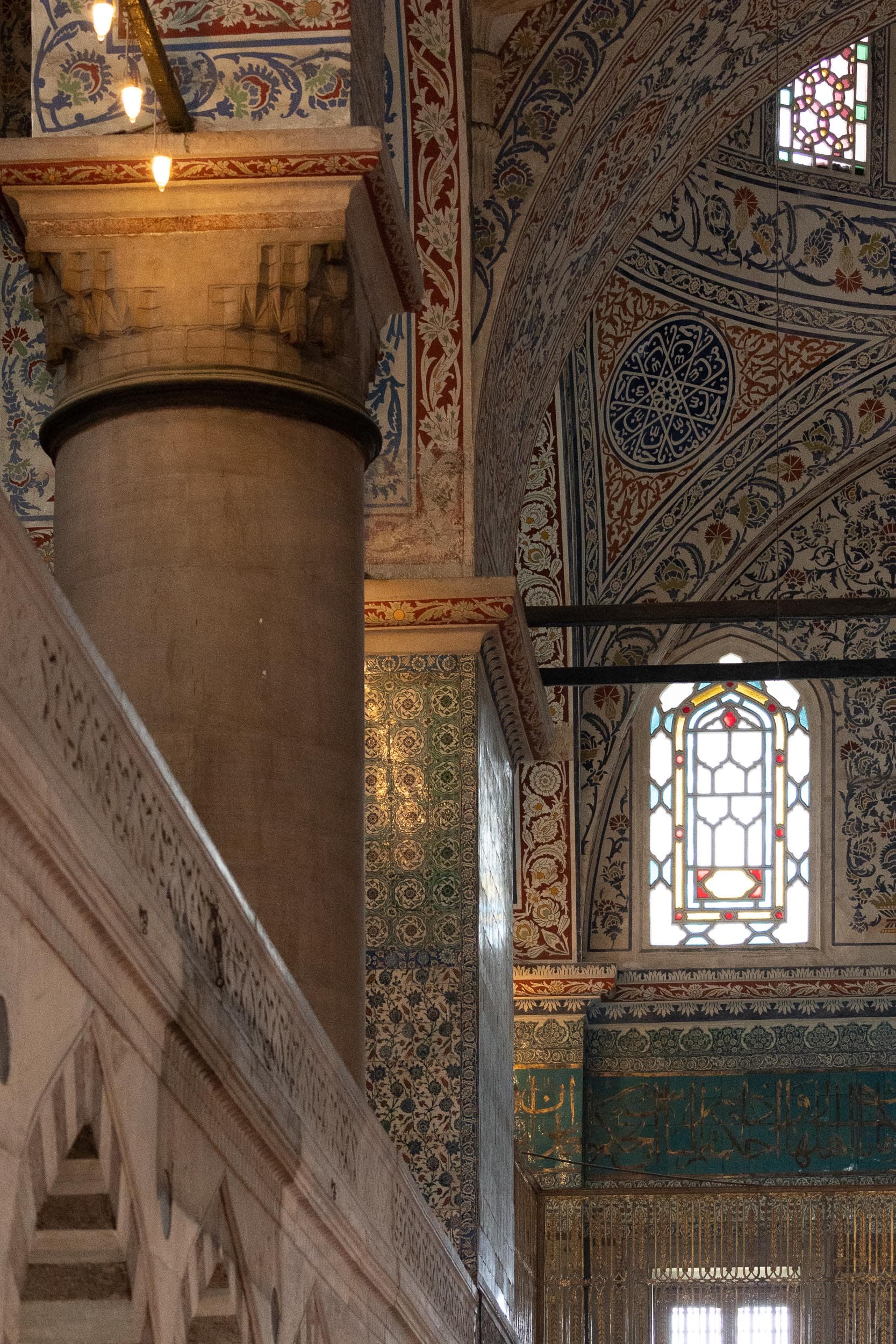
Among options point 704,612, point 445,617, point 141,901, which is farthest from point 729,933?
point 141,901

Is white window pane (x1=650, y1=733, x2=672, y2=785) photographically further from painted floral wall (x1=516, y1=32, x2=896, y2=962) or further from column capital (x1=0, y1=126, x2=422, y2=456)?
column capital (x1=0, y1=126, x2=422, y2=456)

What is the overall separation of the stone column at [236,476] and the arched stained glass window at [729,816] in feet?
23.1

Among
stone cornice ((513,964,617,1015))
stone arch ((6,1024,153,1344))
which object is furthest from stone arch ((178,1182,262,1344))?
stone cornice ((513,964,617,1015))

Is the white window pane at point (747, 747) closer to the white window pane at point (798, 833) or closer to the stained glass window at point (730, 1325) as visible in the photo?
the white window pane at point (798, 833)

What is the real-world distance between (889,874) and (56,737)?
9771 millimetres

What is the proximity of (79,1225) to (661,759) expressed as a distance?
31.2ft

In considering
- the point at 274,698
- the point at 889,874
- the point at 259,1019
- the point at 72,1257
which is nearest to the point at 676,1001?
the point at 889,874

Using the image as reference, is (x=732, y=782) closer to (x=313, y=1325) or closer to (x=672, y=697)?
(x=672, y=697)

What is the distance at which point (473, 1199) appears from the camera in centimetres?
682

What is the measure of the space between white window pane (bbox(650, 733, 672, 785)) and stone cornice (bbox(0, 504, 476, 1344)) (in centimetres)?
792

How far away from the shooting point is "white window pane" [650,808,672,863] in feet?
39.4

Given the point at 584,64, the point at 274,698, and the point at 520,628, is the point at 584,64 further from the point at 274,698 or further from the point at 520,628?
the point at 274,698

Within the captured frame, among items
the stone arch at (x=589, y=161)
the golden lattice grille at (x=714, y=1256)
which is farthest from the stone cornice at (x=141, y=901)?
the golden lattice grille at (x=714, y=1256)

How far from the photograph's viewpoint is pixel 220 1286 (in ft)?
10.7
